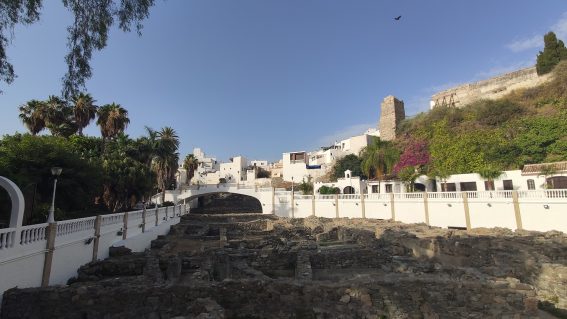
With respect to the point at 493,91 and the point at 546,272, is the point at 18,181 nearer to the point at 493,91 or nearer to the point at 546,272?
the point at 546,272

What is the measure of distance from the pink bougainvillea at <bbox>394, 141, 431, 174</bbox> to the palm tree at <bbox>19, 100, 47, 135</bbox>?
4443 cm

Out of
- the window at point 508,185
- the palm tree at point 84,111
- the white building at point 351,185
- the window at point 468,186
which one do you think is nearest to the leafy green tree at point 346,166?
the white building at point 351,185

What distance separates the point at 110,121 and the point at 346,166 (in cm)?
4475

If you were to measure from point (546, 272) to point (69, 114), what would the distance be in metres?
44.1

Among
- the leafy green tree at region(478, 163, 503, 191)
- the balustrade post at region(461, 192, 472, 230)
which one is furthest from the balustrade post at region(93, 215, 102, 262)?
the leafy green tree at region(478, 163, 503, 191)

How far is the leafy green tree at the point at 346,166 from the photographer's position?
210ft

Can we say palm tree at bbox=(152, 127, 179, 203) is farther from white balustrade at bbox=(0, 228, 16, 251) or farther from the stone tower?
the stone tower

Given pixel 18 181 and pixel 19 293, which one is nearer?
pixel 19 293

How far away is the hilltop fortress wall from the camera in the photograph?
5512 centimetres

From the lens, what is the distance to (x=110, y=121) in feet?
120

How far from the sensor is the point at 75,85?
35.6ft

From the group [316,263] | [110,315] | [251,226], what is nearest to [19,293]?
[110,315]

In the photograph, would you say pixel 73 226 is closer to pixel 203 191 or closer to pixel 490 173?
pixel 490 173

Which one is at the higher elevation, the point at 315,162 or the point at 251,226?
the point at 315,162
